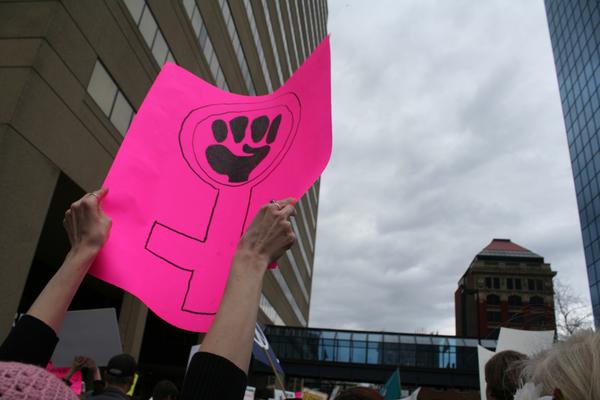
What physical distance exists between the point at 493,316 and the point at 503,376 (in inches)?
3050

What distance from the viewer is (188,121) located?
229 cm

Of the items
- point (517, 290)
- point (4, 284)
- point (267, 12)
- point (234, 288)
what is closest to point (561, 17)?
point (267, 12)

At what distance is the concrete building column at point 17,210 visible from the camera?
27.6 feet

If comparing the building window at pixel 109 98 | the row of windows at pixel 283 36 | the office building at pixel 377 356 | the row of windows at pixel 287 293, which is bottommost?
the office building at pixel 377 356

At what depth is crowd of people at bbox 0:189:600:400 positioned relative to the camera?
1088 millimetres

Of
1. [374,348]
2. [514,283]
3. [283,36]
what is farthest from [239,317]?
[514,283]

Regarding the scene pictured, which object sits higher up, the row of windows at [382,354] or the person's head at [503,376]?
the row of windows at [382,354]

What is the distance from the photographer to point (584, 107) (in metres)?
37.0

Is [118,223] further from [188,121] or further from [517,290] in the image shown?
[517,290]

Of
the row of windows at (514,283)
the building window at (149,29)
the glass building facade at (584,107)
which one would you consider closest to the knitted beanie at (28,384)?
the building window at (149,29)

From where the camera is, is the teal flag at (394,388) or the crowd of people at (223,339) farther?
the teal flag at (394,388)

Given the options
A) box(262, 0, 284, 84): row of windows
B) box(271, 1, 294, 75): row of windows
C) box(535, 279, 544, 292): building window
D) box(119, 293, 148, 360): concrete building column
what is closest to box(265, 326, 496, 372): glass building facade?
box(262, 0, 284, 84): row of windows

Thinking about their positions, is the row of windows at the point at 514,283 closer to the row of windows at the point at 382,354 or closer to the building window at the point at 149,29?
the row of windows at the point at 382,354

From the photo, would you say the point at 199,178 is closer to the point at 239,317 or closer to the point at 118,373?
the point at 239,317
